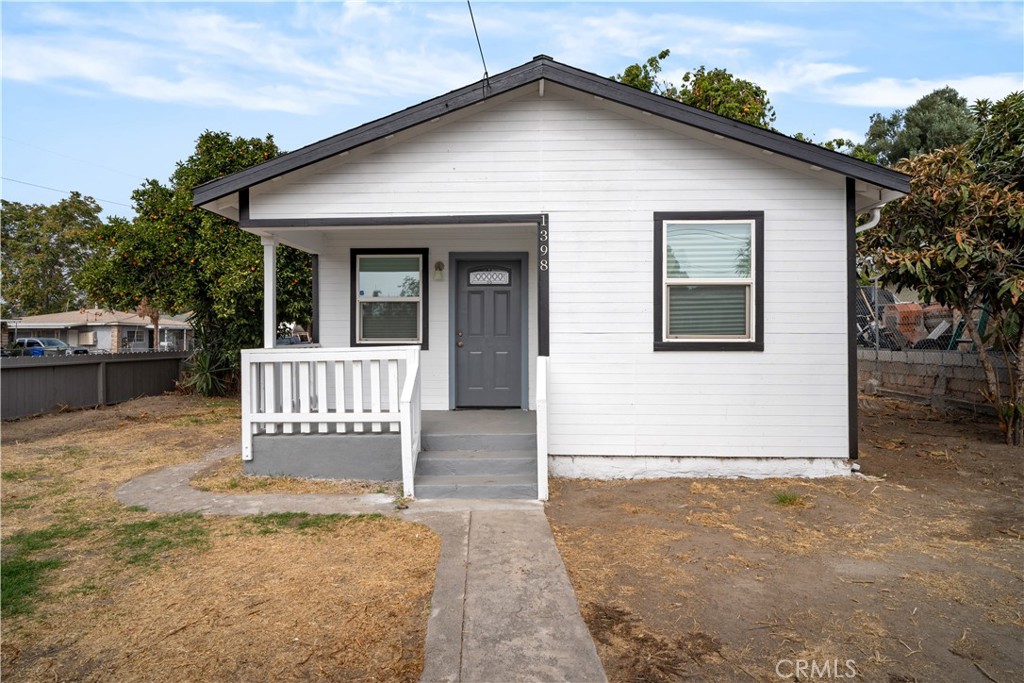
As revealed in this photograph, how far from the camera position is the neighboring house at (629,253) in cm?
638

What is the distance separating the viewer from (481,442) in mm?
6426

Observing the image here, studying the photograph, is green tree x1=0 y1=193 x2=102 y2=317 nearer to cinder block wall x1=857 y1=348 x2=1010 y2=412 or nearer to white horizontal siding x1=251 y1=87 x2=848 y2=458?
white horizontal siding x1=251 y1=87 x2=848 y2=458

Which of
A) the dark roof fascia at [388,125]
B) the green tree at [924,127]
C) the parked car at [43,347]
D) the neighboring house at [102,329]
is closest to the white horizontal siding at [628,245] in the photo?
the dark roof fascia at [388,125]

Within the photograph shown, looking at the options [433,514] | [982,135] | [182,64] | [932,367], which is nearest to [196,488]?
[433,514]

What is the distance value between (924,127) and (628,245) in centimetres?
2846

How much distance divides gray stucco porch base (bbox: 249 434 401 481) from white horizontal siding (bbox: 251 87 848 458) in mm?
1786

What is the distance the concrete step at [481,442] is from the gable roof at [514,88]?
3233 mm

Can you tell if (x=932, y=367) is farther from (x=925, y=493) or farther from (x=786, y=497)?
(x=786, y=497)

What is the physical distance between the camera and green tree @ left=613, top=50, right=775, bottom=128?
1574 cm

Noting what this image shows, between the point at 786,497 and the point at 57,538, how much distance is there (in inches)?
242

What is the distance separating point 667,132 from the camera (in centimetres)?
651

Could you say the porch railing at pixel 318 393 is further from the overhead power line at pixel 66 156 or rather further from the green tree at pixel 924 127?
the overhead power line at pixel 66 156

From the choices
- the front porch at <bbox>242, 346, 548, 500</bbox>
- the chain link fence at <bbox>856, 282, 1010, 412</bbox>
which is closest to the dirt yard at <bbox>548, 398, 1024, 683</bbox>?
the front porch at <bbox>242, 346, 548, 500</bbox>

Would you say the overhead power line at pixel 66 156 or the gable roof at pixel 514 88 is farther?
the overhead power line at pixel 66 156
